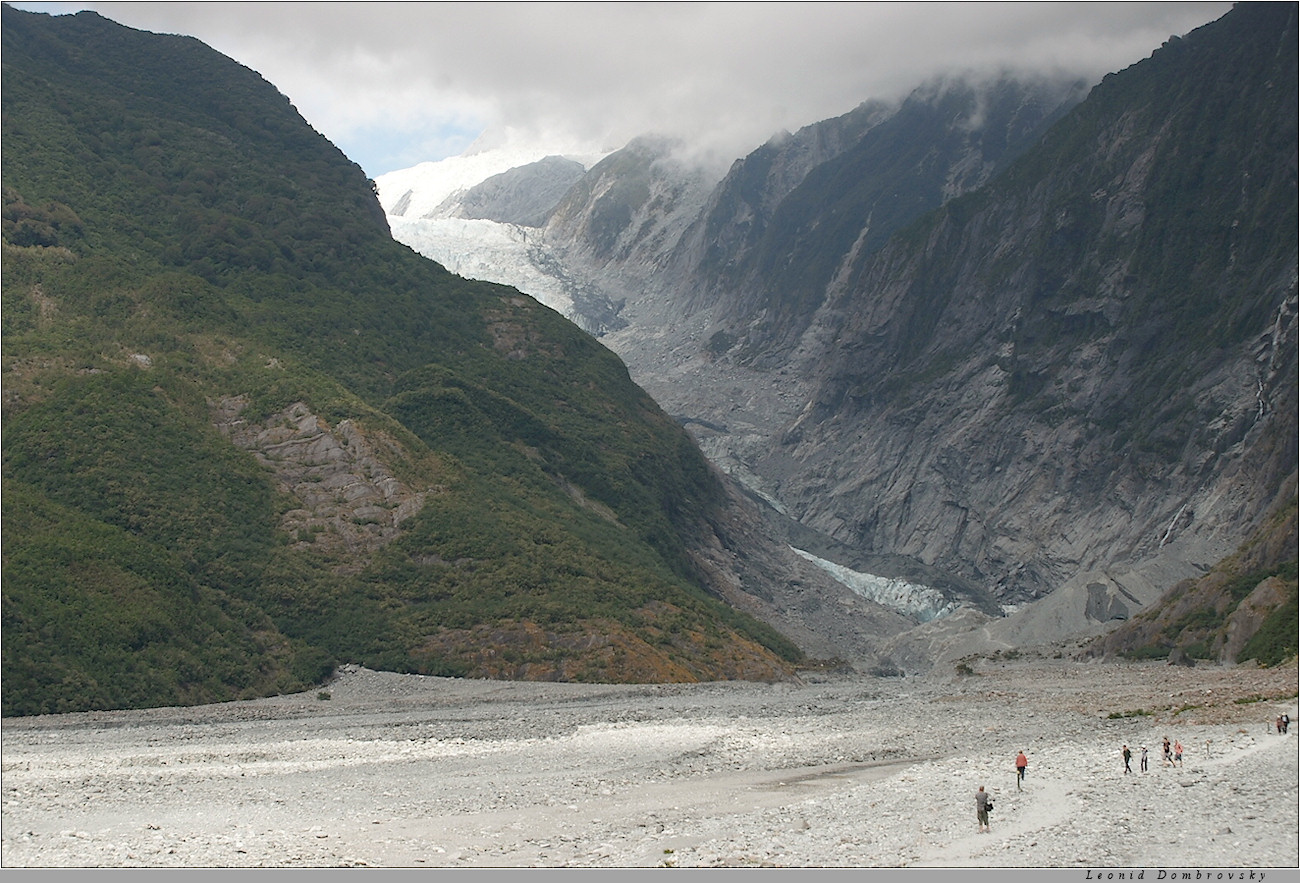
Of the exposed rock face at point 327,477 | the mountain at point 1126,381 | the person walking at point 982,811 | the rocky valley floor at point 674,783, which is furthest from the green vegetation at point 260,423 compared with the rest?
the person walking at point 982,811

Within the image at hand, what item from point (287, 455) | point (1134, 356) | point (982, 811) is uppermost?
point (1134, 356)

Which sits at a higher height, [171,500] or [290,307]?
[290,307]

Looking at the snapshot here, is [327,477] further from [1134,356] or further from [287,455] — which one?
[1134,356]

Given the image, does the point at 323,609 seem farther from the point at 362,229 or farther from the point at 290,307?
the point at 362,229

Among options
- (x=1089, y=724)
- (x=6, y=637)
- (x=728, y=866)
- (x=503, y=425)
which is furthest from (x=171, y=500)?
(x=728, y=866)

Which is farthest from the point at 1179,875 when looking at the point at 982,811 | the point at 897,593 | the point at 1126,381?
the point at 1126,381

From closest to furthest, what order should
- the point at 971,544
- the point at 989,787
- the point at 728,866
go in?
the point at 728,866, the point at 989,787, the point at 971,544

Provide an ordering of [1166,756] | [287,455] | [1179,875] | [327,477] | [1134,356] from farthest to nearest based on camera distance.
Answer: [1134,356]
[287,455]
[327,477]
[1166,756]
[1179,875]
